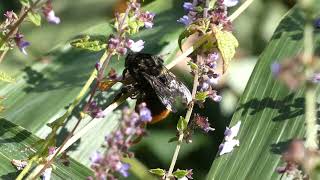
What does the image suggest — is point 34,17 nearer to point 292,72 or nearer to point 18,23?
point 18,23

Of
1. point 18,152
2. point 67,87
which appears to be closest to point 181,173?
point 18,152

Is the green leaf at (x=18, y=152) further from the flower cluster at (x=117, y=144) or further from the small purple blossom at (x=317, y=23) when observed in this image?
the small purple blossom at (x=317, y=23)

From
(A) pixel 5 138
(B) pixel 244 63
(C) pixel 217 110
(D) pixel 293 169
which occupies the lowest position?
(D) pixel 293 169

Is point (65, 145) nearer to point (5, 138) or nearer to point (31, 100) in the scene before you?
point (5, 138)

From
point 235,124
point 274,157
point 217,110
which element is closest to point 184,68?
point 217,110

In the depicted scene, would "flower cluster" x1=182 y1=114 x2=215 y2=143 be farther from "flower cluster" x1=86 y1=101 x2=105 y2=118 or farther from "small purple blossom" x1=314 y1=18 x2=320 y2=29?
"small purple blossom" x1=314 y1=18 x2=320 y2=29
